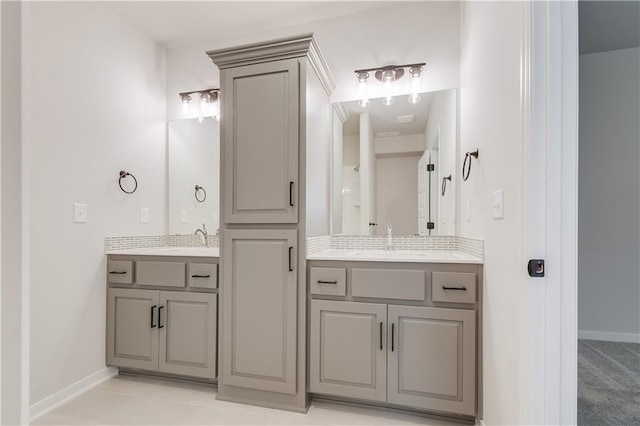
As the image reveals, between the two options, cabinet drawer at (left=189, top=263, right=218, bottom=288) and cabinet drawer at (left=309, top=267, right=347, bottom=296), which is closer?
cabinet drawer at (left=309, top=267, right=347, bottom=296)

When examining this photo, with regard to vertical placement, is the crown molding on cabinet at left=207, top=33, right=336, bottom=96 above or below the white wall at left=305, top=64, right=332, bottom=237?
above

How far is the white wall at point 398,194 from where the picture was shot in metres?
2.33

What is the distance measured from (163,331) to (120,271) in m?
0.52

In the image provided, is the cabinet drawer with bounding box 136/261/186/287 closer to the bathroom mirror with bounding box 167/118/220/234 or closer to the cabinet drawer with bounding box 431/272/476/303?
the bathroom mirror with bounding box 167/118/220/234

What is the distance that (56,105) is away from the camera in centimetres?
191

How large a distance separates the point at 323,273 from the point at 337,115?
4.20 ft

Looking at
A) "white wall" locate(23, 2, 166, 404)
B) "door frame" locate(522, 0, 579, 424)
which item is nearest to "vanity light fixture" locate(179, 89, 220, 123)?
"white wall" locate(23, 2, 166, 404)

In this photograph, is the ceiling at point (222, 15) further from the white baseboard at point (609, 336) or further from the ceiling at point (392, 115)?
the white baseboard at point (609, 336)

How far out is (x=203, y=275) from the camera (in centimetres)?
203

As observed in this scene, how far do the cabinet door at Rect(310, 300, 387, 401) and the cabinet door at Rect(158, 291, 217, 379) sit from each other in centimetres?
68

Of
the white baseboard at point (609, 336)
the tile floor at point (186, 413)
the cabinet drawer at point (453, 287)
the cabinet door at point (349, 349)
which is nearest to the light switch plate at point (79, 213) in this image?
the tile floor at point (186, 413)

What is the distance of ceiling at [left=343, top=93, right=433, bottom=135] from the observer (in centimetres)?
232

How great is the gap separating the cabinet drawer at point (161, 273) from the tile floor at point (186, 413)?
685 mm

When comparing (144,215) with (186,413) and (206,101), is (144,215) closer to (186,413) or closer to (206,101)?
(206,101)
